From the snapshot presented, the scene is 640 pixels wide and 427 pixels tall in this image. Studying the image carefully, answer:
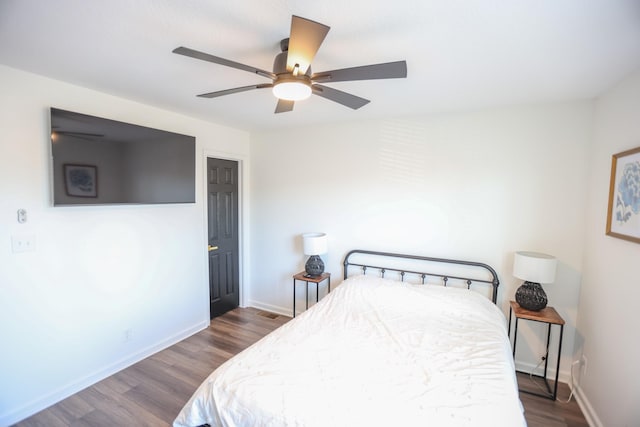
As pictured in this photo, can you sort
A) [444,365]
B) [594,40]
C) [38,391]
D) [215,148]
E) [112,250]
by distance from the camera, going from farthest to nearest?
[215,148]
[112,250]
[38,391]
[444,365]
[594,40]

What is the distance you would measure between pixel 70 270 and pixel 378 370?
2530mm

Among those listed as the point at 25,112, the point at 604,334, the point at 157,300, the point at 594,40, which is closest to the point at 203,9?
the point at 25,112

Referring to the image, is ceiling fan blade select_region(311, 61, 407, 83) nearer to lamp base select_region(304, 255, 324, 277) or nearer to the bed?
the bed

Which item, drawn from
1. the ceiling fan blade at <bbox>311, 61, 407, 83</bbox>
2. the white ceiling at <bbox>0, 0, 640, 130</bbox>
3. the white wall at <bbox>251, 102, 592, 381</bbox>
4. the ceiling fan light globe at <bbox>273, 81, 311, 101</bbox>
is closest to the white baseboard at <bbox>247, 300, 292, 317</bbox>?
the white wall at <bbox>251, 102, 592, 381</bbox>

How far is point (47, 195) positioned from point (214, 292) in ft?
7.02

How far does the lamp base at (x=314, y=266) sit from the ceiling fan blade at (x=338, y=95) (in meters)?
2.02

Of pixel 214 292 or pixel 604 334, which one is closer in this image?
pixel 604 334

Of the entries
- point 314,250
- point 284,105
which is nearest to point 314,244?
point 314,250

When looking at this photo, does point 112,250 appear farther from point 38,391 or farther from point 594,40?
point 594,40

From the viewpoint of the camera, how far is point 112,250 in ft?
8.67

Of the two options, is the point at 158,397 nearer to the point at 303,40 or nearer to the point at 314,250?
the point at 314,250

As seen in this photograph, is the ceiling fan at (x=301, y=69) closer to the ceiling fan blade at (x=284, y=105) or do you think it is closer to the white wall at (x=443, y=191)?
the ceiling fan blade at (x=284, y=105)

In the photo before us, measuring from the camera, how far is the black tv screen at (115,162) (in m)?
2.20

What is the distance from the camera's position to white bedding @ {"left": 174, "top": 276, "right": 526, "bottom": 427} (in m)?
1.34
